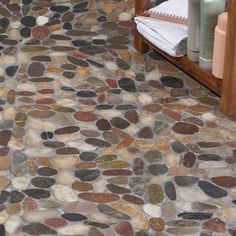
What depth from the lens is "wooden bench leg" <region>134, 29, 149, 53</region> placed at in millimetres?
1803

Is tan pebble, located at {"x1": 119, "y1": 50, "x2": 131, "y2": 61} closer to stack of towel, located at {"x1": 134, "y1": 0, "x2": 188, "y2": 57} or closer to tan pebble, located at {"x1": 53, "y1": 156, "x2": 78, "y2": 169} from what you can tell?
stack of towel, located at {"x1": 134, "y1": 0, "x2": 188, "y2": 57}

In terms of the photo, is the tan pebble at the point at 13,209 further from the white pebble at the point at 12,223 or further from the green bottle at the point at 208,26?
the green bottle at the point at 208,26

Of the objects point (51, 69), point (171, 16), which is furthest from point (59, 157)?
point (171, 16)

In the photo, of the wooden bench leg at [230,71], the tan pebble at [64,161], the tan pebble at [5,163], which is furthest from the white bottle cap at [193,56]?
the tan pebble at [5,163]

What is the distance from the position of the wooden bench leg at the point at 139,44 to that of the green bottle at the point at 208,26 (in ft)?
1.04

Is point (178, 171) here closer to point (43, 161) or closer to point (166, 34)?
point (43, 161)

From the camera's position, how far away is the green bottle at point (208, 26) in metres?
1.46

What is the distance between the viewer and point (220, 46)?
4.77ft

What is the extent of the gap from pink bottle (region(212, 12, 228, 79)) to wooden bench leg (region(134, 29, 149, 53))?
0.36 metres

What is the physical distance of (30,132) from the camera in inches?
58.1

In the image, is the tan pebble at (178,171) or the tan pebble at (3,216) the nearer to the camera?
the tan pebble at (3,216)

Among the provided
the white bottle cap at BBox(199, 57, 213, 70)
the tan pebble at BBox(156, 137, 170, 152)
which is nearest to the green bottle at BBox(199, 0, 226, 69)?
the white bottle cap at BBox(199, 57, 213, 70)

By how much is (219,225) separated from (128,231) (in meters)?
0.18

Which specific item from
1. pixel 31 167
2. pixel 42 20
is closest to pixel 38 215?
pixel 31 167
